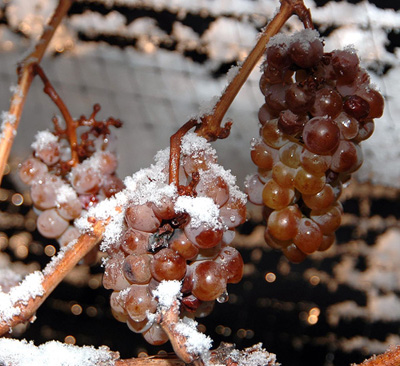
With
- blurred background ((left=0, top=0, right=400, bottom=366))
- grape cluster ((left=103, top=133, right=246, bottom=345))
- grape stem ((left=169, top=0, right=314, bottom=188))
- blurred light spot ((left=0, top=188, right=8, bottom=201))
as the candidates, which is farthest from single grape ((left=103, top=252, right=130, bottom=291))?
blurred light spot ((left=0, top=188, right=8, bottom=201))

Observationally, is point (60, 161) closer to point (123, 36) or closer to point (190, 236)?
point (190, 236)

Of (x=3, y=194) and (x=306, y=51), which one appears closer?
(x=306, y=51)

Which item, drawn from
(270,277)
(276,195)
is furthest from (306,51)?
(270,277)

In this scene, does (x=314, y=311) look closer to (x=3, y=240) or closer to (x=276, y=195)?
(x=276, y=195)

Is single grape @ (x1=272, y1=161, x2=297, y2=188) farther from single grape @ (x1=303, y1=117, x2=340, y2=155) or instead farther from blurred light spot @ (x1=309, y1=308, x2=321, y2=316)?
blurred light spot @ (x1=309, y1=308, x2=321, y2=316)

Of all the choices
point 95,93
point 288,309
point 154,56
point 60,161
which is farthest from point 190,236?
point 95,93

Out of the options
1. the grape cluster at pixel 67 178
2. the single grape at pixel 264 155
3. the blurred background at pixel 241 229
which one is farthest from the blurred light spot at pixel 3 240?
the single grape at pixel 264 155
